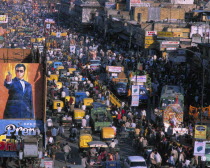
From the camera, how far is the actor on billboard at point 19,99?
24.3m

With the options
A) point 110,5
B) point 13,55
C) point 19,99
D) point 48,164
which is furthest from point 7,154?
point 110,5

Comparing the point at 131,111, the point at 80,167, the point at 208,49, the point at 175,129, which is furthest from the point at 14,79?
the point at 208,49

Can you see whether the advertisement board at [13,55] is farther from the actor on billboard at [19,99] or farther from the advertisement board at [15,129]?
the advertisement board at [15,129]

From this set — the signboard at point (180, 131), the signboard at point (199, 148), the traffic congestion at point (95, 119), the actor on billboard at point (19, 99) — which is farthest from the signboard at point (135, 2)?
the signboard at point (199, 148)

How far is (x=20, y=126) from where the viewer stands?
24.3m

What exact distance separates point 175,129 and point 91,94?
1156 centimetres

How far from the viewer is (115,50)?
6662 centimetres

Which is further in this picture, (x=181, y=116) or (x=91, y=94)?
(x=91, y=94)

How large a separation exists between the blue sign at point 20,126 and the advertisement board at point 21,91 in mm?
213

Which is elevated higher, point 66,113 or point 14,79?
point 14,79

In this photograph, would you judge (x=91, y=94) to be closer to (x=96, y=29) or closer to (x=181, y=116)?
(x=181, y=116)

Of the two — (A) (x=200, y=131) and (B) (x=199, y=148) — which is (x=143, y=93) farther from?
(B) (x=199, y=148)

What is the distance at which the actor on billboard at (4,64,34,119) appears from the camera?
24312mm

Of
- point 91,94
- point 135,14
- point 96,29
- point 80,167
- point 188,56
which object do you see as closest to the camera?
point 80,167
